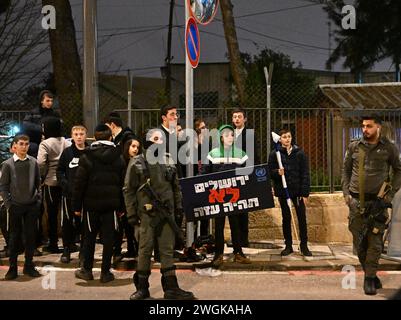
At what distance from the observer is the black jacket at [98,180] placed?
25.3 feet

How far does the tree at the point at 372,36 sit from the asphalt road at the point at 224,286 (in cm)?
2458

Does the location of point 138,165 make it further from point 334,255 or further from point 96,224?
point 334,255

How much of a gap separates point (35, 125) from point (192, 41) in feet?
8.24

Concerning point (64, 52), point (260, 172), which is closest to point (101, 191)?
point (260, 172)

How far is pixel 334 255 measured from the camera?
9.34 m

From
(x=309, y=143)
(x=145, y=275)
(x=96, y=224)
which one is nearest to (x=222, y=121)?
(x=309, y=143)

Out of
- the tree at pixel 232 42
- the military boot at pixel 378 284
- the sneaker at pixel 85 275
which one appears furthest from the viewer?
the tree at pixel 232 42

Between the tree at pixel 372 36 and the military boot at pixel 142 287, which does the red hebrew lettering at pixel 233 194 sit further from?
the tree at pixel 372 36

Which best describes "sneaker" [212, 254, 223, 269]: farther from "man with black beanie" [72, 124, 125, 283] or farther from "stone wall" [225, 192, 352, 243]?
"stone wall" [225, 192, 352, 243]

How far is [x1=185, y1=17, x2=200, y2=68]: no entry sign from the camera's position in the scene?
28.6ft

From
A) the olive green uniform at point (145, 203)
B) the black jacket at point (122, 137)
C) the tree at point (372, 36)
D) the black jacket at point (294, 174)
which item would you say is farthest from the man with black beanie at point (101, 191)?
the tree at point (372, 36)

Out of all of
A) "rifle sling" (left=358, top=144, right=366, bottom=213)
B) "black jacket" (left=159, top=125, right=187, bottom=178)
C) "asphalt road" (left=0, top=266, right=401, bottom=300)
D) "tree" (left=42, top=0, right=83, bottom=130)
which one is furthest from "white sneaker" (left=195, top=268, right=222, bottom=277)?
"tree" (left=42, top=0, right=83, bottom=130)

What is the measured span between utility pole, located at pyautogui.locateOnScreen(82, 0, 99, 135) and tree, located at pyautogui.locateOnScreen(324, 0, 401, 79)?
75.4 feet

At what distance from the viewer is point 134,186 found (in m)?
6.90
